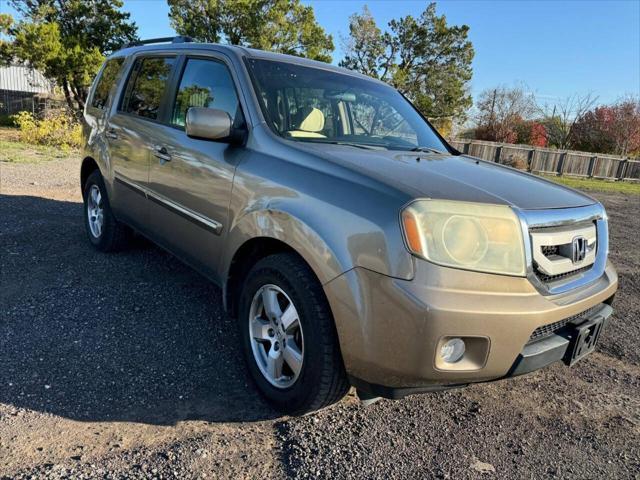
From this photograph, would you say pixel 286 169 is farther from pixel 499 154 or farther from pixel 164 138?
pixel 499 154

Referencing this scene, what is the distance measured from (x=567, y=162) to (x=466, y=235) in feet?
87.0

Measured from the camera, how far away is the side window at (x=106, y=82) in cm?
471

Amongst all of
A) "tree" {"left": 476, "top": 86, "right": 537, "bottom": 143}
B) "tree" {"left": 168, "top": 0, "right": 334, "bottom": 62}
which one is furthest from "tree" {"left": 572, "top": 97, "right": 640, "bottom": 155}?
"tree" {"left": 168, "top": 0, "right": 334, "bottom": 62}

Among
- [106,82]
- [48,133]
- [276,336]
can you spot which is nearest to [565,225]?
[276,336]

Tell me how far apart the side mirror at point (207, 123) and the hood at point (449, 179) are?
45cm

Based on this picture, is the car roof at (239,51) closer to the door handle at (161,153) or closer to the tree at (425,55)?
the door handle at (161,153)

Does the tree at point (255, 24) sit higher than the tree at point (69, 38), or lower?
higher

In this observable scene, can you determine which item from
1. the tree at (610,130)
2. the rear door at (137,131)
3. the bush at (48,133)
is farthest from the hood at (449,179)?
the tree at (610,130)

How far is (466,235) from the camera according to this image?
205cm

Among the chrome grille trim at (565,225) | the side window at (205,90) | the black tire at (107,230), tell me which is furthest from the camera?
the black tire at (107,230)

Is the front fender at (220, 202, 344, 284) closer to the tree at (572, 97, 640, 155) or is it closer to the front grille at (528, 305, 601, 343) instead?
the front grille at (528, 305, 601, 343)

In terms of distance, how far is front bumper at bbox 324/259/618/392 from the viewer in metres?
1.96

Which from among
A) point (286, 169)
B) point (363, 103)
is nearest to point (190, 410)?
point (286, 169)

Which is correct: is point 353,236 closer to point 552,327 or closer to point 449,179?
point 449,179
